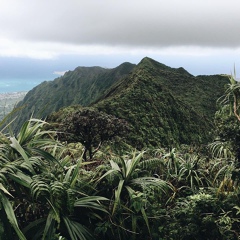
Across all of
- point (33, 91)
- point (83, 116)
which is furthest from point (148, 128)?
point (33, 91)

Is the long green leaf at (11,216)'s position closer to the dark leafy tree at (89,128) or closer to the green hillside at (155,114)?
the dark leafy tree at (89,128)

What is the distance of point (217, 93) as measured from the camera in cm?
5550

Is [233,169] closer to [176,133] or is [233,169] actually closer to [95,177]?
[95,177]

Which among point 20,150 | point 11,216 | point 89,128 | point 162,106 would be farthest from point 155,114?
point 11,216

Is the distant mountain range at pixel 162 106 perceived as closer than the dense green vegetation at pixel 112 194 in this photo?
No

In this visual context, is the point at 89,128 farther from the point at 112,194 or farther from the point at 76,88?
the point at 76,88

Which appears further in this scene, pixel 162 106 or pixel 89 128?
pixel 162 106

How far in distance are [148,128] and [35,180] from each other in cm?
2658

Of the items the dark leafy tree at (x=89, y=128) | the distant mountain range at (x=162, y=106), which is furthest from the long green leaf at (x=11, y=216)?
the distant mountain range at (x=162, y=106)

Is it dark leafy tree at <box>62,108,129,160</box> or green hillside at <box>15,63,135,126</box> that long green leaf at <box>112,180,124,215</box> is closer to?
dark leafy tree at <box>62,108,129,160</box>

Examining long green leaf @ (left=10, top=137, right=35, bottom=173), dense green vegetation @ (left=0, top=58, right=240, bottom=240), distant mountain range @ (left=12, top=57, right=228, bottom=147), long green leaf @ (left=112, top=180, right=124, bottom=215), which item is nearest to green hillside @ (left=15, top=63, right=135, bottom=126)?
distant mountain range @ (left=12, top=57, right=228, bottom=147)

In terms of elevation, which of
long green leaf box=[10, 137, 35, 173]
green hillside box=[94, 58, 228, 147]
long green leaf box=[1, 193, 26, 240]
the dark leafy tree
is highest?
long green leaf box=[10, 137, 35, 173]

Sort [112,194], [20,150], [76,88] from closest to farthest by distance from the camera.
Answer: [20,150] → [112,194] → [76,88]

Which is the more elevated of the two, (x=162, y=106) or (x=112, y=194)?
(x=112, y=194)
